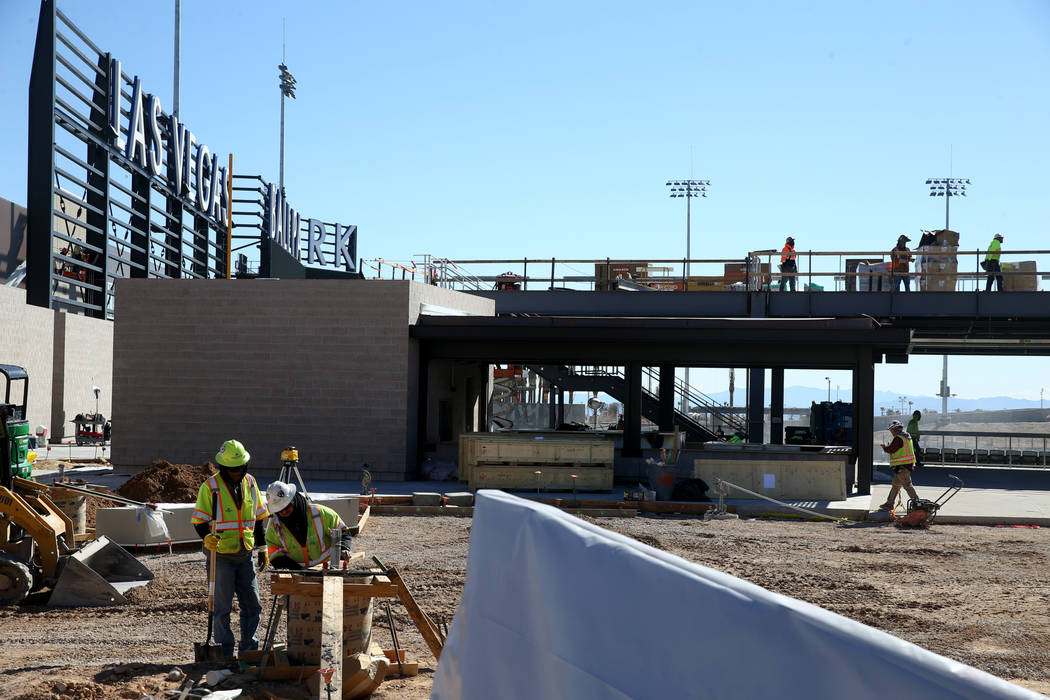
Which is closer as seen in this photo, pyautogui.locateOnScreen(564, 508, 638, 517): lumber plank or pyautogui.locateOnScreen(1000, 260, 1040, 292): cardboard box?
pyautogui.locateOnScreen(564, 508, 638, 517): lumber plank

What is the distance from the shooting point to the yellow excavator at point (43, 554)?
10.6 meters

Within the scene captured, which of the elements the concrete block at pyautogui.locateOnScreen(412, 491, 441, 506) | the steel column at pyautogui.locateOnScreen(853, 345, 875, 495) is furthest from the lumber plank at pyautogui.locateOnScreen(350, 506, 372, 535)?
the steel column at pyautogui.locateOnScreen(853, 345, 875, 495)

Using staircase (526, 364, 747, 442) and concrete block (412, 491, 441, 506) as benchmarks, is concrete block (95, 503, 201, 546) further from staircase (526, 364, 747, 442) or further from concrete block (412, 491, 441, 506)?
staircase (526, 364, 747, 442)

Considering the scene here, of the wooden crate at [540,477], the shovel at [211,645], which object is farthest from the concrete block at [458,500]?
the shovel at [211,645]

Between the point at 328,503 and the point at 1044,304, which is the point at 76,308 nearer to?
the point at 328,503

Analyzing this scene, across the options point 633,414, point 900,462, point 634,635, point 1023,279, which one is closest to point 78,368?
point 633,414

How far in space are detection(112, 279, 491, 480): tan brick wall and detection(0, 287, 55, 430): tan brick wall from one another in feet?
15.1

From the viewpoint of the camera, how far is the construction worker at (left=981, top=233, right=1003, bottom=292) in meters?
28.7

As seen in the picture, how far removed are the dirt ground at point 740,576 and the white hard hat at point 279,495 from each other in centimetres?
146

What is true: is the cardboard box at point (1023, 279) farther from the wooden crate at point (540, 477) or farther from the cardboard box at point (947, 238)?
the wooden crate at point (540, 477)

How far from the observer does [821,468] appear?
21.7m

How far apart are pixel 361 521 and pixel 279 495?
8.38 meters

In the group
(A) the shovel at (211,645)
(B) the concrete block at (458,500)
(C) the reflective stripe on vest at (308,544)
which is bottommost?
(B) the concrete block at (458,500)

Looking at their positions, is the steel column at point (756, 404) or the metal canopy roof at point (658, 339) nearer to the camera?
the metal canopy roof at point (658, 339)
